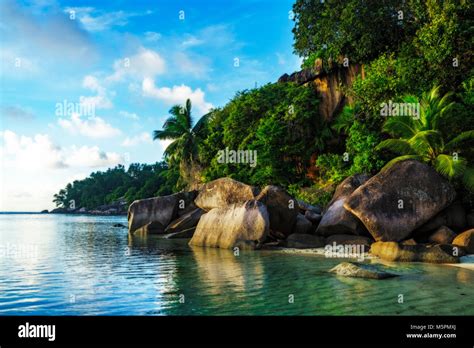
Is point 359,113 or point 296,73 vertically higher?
point 296,73

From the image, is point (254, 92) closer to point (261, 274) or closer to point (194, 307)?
point (261, 274)

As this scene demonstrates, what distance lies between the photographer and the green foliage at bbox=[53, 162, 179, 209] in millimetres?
82762

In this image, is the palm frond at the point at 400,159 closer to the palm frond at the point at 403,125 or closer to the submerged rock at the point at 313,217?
the palm frond at the point at 403,125

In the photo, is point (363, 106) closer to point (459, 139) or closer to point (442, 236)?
point (459, 139)

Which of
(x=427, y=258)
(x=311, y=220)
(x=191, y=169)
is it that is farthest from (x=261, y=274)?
(x=191, y=169)

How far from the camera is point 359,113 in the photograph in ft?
72.2

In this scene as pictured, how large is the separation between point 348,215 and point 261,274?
6.50m

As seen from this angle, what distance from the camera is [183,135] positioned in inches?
1459

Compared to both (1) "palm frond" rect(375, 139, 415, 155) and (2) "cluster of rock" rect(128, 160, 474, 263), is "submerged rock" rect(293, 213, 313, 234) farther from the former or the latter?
(1) "palm frond" rect(375, 139, 415, 155)

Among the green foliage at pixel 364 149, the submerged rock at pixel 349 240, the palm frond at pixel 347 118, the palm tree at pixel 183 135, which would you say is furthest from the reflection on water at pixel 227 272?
the palm tree at pixel 183 135

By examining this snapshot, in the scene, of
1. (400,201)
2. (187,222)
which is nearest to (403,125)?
(400,201)

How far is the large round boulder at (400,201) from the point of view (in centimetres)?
1437

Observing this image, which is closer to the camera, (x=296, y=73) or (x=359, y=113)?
(x=359, y=113)

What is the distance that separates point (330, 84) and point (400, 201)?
13.9 metres
